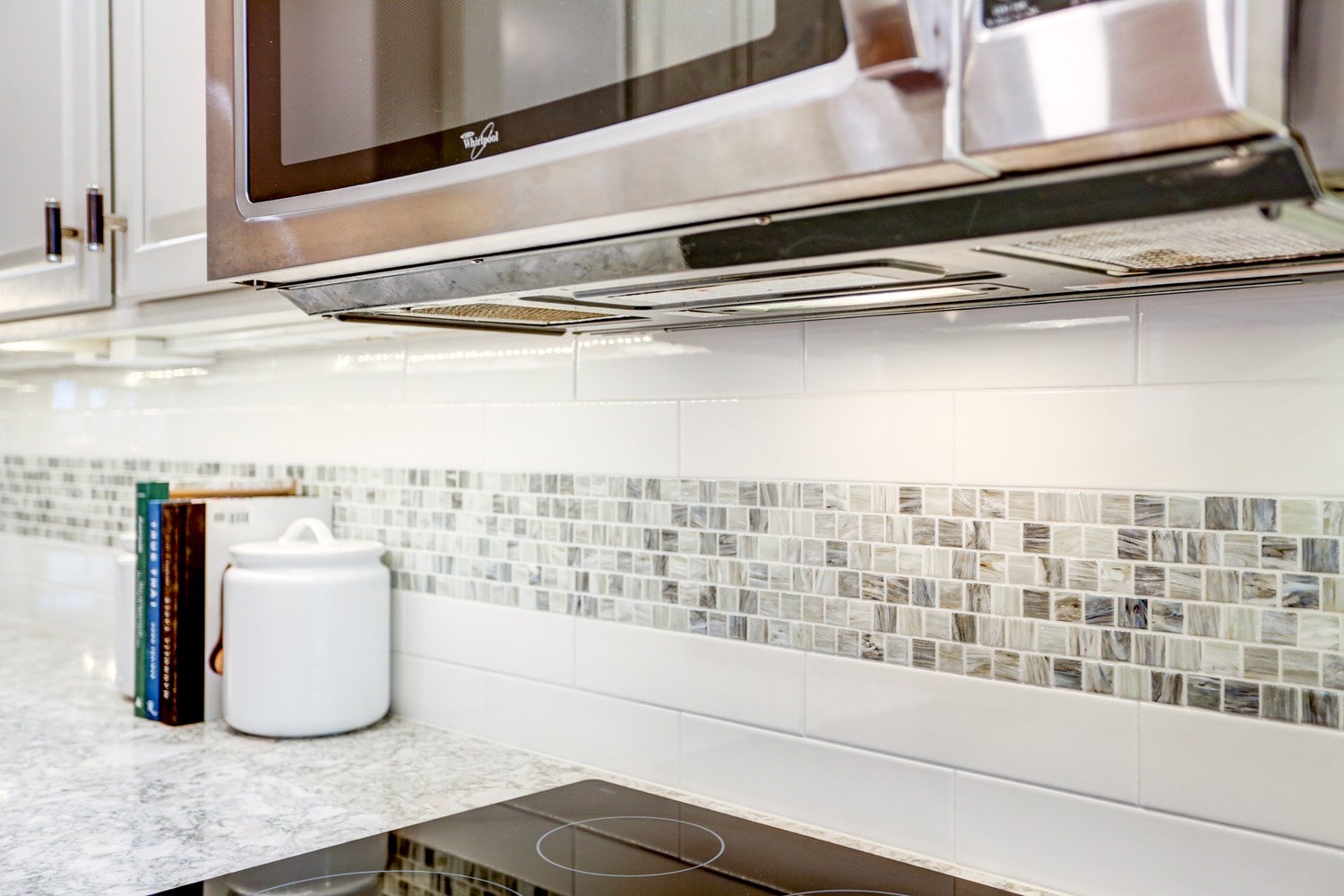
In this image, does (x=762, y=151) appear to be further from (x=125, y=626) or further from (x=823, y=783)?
(x=125, y=626)

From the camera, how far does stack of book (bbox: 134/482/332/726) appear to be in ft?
4.66

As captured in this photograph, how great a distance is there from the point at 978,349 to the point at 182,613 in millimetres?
1045

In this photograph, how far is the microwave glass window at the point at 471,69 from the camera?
1.99 feet

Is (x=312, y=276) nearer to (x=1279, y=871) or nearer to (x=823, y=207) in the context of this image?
(x=823, y=207)

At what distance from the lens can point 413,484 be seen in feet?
4.81

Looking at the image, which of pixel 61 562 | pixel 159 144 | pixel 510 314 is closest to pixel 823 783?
pixel 510 314

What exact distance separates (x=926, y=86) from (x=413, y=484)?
107 centimetres

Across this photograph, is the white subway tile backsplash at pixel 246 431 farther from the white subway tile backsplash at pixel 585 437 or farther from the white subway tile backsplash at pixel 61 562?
the white subway tile backsplash at pixel 585 437

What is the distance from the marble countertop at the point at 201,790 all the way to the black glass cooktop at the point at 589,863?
0.05 meters

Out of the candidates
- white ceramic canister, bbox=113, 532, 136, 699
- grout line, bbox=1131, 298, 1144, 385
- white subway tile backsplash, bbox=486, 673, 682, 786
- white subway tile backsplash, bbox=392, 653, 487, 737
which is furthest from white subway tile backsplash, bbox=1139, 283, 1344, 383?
white ceramic canister, bbox=113, 532, 136, 699

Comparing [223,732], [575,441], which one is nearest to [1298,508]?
[575,441]

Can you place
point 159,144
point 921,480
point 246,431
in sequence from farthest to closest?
point 246,431
point 159,144
point 921,480

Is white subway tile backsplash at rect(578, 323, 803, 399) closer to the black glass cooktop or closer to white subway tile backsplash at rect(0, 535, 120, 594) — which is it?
the black glass cooktop

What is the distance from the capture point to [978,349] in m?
0.94
